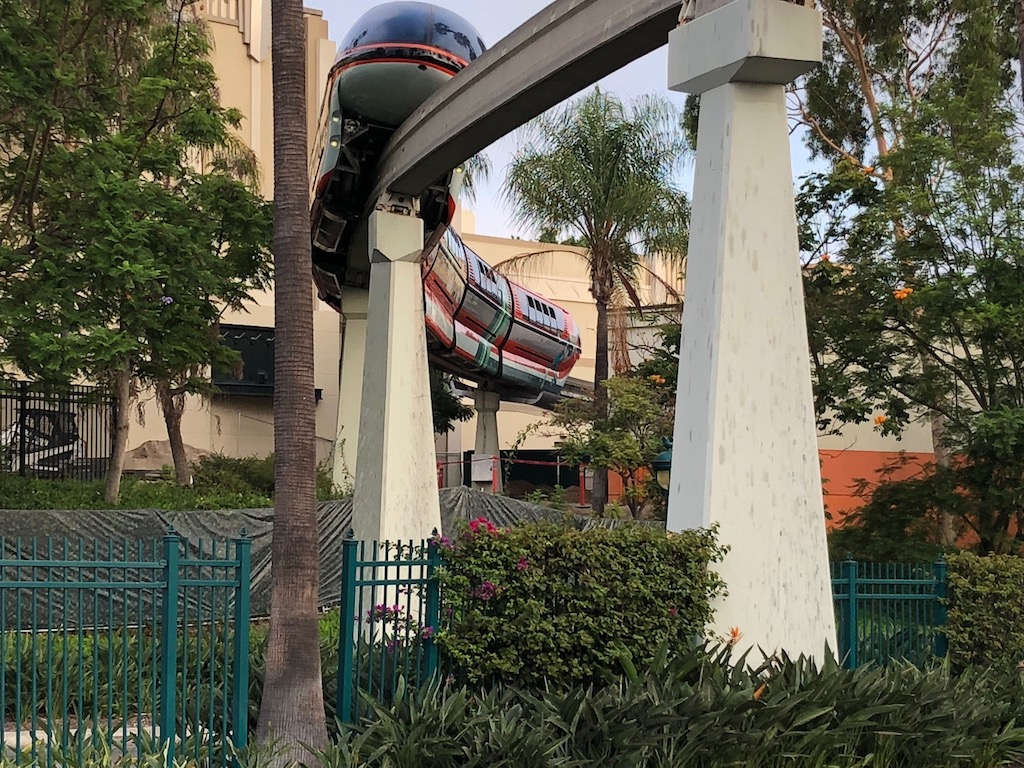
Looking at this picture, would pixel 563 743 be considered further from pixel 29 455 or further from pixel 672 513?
pixel 29 455

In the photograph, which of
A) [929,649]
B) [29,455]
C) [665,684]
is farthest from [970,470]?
[29,455]

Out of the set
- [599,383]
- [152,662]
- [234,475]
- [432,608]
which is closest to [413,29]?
[432,608]

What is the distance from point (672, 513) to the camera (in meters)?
8.63

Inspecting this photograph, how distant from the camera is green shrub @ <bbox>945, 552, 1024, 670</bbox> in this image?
10.1 metres

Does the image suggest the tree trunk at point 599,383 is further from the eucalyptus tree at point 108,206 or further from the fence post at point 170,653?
the fence post at point 170,653

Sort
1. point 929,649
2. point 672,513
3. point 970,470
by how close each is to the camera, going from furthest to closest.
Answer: point 970,470
point 929,649
point 672,513

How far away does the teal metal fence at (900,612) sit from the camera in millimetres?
10031

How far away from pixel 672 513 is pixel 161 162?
11.0 m

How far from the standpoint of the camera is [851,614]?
9.82 m

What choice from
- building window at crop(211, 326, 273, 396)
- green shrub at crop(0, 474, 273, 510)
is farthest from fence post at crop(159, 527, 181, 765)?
building window at crop(211, 326, 273, 396)

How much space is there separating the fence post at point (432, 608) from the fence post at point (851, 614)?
3.96 m

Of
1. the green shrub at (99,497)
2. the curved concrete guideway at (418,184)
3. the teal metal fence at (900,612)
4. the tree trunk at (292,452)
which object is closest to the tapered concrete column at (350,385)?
the green shrub at (99,497)

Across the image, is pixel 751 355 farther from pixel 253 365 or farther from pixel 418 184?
pixel 253 365

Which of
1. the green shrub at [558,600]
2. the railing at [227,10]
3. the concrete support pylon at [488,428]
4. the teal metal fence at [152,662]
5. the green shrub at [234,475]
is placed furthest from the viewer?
the railing at [227,10]
